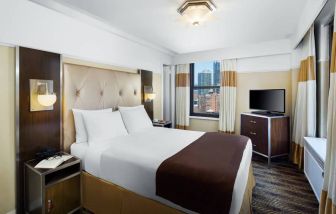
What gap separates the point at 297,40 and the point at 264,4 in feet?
4.15

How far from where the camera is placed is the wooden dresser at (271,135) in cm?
321

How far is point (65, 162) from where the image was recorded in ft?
6.18

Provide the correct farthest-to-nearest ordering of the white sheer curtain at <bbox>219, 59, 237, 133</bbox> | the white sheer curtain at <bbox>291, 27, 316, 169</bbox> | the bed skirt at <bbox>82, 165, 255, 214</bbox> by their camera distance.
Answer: the white sheer curtain at <bbox>219, 59, 237, 133</bbox> < the white sheer curtain at <bbox>291, 27, 316, 169</bbox> < the bed skirt at <bbox>82, 165, 255, 214</bbox>

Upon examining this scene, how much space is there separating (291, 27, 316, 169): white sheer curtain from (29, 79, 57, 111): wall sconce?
11.9 feet

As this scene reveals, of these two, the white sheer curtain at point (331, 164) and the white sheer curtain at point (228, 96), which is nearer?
the white sheer curtain at point (331, 164)

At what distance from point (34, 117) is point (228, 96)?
3.69 m

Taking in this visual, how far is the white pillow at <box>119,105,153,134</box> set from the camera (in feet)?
9.51

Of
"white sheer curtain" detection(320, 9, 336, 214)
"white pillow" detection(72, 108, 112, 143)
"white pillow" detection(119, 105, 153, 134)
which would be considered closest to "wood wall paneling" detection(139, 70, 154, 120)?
"white pillow" detection(119, 105, 153, 134)

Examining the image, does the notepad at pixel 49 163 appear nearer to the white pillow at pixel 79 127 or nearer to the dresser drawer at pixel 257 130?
the white pillow at pixel 79 127

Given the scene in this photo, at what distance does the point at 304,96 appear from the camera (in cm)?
289

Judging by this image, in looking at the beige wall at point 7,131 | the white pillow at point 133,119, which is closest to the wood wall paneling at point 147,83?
the white pillow at point 133,119

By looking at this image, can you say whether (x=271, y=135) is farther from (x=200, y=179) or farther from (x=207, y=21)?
(x=200, y=179)

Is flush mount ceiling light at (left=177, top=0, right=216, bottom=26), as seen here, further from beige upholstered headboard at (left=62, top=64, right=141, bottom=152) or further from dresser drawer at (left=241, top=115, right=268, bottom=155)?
dresser drawer at (left=241, top=115, right=268, bottom=155)

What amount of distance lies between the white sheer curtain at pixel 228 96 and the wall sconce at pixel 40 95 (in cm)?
346
